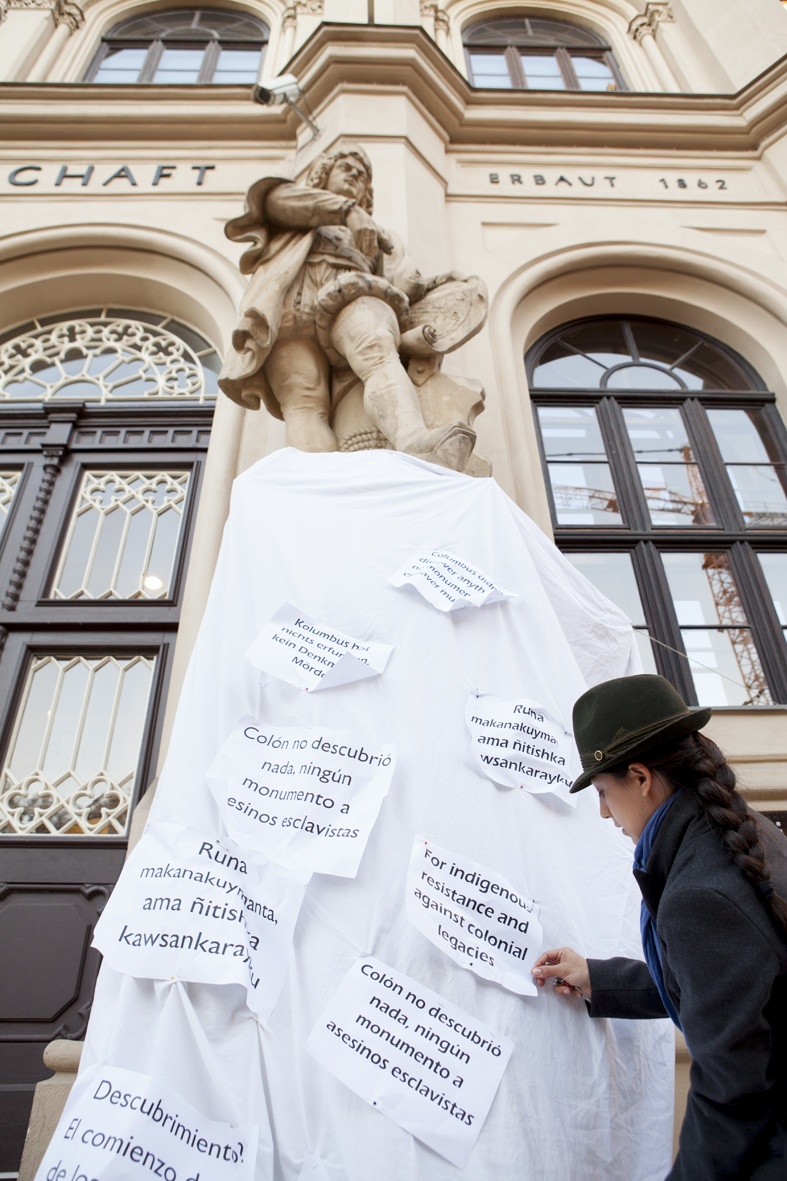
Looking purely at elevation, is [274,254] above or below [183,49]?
below

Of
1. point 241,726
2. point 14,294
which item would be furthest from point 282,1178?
point 14,294

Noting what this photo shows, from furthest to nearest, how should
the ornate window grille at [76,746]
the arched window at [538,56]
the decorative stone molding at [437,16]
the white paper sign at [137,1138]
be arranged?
the decorative stone molding at [437,16] → the arched window at [538,56] → the ornate window grille at [76,746] → the white paper sign at [137,1138]

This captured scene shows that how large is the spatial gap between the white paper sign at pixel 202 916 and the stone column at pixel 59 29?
9876 millimetres

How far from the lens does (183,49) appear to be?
902 cm

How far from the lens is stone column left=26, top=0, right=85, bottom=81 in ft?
27.5

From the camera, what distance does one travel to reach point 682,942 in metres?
1.03

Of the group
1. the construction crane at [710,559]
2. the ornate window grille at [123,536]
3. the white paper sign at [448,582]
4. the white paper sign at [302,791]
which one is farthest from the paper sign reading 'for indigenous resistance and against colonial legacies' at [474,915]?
the ornate window grille at [123,536]

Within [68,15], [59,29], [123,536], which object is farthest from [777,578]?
[68,15]

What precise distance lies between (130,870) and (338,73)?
293 inches

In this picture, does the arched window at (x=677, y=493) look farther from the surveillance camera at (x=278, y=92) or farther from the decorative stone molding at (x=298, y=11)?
the decorative stone molding at (x=298, y=11)

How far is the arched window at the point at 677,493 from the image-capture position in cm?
Result: 439

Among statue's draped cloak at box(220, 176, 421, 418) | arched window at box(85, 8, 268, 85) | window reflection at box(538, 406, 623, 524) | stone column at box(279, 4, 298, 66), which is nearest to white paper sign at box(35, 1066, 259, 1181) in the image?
statue's draped cloak at box(220, 176, 421, 418)

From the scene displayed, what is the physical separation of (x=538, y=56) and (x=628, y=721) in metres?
10.7

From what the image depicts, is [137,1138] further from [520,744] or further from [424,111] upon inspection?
[424,111]
